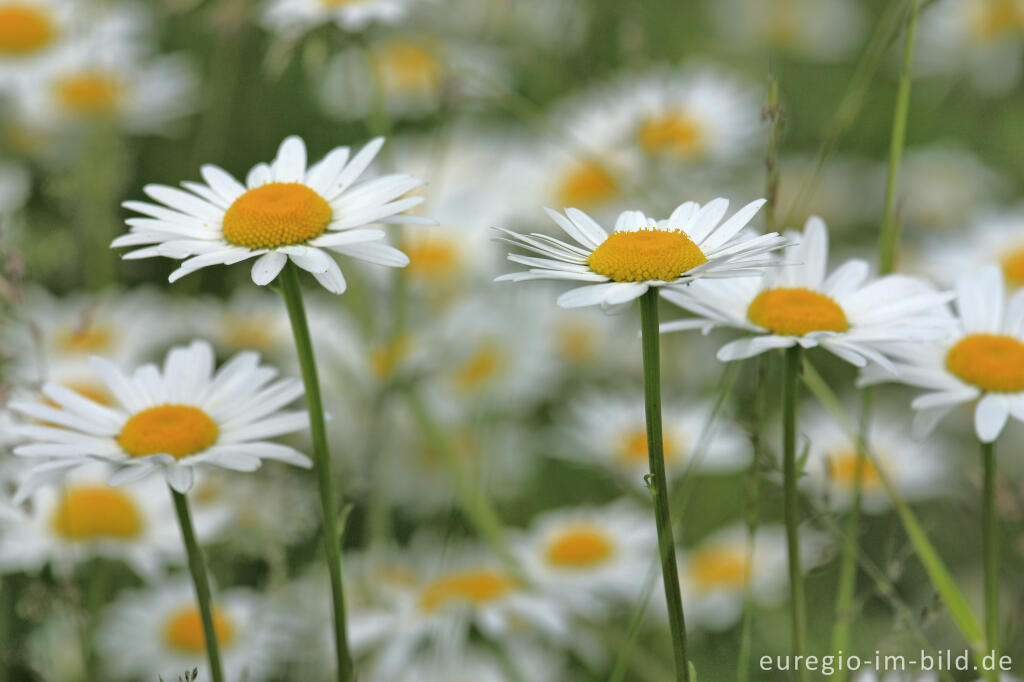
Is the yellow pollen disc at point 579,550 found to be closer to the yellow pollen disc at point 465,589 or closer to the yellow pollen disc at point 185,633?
the yellow pollen disc at point 465,589

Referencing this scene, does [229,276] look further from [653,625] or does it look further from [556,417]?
[653,625]

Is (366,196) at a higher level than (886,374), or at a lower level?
higher

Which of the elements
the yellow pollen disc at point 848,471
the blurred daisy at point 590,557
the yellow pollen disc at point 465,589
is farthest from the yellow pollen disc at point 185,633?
the yellow pollen disc at point 848,471

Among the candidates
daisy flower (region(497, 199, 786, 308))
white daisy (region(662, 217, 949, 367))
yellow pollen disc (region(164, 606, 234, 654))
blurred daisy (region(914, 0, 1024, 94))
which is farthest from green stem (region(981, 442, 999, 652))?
blurred daisy (region(914, 0, 1024, 94))

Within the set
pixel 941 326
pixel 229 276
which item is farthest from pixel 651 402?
pixel 229 276

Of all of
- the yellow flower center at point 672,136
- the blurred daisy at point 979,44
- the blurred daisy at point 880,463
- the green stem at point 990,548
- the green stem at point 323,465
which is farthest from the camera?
the blurred daisy at point 979,44

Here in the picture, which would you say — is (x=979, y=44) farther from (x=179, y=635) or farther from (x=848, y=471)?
(x=179, y=635)

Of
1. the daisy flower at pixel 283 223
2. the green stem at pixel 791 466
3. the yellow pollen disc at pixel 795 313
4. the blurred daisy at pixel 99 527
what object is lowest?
the blurred daisy at pixel 99 527
